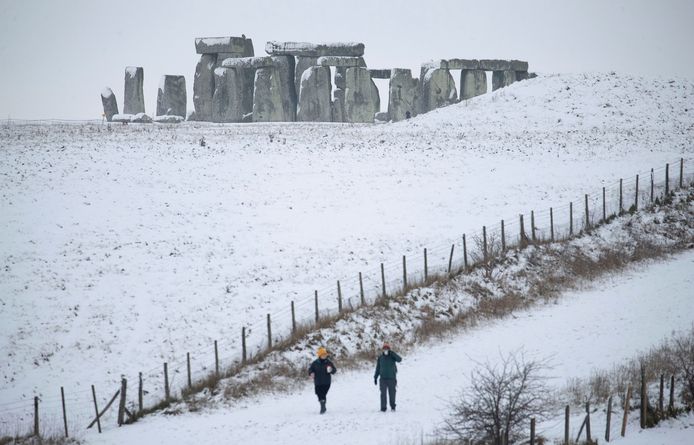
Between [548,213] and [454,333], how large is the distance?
1176 cm

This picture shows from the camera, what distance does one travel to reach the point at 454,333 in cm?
2423

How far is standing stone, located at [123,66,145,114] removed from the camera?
231 feet

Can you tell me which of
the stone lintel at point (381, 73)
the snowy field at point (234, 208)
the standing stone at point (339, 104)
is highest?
the stone lintel at point (381, 73)

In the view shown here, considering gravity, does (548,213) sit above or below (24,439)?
above

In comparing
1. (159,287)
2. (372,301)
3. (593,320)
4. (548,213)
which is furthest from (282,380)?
(548,213)

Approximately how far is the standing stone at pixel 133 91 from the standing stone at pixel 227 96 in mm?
8081

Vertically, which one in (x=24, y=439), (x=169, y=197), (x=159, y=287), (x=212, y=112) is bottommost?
(x=24, y=439)

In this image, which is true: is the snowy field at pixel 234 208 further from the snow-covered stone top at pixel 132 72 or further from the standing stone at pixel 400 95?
the snow-covered stone top at pixel 132 72

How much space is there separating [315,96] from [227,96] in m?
7.56

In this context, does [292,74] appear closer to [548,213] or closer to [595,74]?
[595,74]

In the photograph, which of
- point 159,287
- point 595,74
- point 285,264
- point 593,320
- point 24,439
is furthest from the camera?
point 595,74

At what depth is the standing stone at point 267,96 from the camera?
215 feet

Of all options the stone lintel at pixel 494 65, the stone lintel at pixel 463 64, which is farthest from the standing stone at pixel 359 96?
the stone lintel at pixel 494 65

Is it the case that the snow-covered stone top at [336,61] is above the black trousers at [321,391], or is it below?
above
